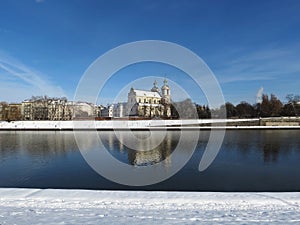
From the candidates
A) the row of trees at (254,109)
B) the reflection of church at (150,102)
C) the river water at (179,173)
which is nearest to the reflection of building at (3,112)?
the reflection of church at (150,102)

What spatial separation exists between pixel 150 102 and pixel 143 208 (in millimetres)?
78551

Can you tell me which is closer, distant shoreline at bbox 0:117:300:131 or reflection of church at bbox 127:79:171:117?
distant shoreline at bbox 0:117:300:131

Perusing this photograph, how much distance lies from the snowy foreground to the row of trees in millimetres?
53272

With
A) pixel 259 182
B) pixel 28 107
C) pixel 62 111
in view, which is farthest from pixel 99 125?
pixel 259 182

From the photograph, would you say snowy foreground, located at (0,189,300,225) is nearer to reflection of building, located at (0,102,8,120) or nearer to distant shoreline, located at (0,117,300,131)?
distant shoreline, located at (0,117,300,131)

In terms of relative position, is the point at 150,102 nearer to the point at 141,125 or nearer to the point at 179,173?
the point at 141,125

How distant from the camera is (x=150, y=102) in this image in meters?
84.2

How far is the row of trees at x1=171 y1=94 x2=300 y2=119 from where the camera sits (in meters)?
61.5

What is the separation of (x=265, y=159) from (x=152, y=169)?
20.5ft

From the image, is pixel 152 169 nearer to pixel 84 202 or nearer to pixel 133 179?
pixel 133 179

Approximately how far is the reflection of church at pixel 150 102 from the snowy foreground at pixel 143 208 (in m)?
56.7

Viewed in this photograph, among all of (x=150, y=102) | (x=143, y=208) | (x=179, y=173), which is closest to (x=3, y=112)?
(x=150, y=102)

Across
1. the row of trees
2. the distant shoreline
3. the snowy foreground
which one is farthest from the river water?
the row of trees

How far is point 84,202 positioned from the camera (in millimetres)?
6242
